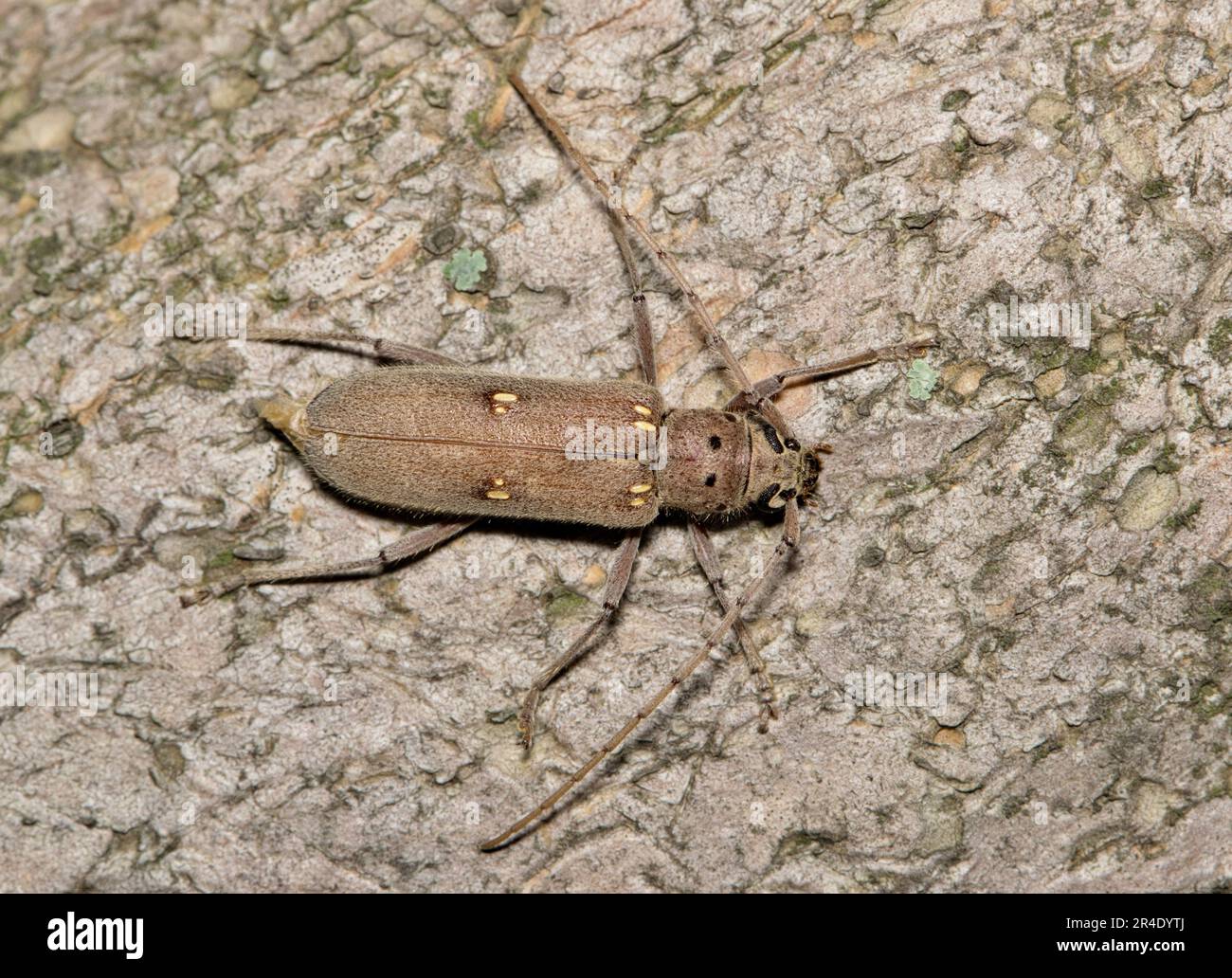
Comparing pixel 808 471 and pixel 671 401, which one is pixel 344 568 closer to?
pixel 671 401

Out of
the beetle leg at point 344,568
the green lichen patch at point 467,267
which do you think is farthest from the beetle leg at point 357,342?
the beetle leg at point 344,568

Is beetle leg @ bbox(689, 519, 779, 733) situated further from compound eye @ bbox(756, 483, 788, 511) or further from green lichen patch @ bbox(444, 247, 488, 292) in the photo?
green lichen patch @ bbox(444, 247, 488, 292)

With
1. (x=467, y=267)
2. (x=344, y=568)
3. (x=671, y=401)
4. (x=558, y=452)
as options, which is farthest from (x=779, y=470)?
(x=344, y=568)

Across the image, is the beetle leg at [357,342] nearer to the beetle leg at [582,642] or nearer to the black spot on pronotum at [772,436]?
the beetle leg at [582,642]

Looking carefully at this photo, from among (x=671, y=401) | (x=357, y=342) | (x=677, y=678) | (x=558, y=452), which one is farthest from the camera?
(x=671, y=401)

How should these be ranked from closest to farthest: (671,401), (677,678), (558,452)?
(677,678), (558,452), (671,401)

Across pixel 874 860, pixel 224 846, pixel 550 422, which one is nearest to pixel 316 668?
pixel 224 846

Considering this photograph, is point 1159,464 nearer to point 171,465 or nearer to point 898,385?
point 898,385
